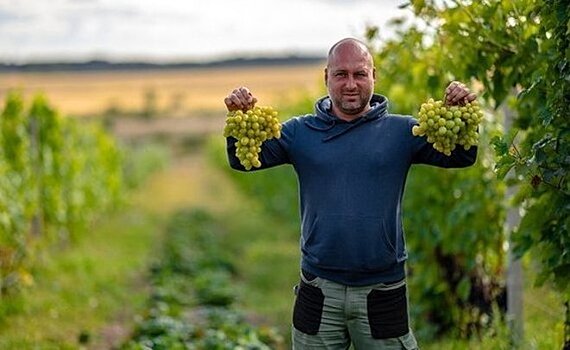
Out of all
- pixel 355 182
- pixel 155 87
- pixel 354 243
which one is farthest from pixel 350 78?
pixel 155 87

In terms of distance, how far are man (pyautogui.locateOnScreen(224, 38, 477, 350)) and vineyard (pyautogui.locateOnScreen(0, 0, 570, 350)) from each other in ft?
0.50

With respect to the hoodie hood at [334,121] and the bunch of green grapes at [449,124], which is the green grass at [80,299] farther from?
the bunch of green grapes at [449,124]

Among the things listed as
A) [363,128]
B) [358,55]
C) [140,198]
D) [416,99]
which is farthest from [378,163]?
[140,198]

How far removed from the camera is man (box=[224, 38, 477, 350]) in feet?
12.8

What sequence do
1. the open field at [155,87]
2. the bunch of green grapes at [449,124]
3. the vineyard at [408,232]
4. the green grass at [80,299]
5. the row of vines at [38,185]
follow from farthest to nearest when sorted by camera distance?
1. the open field at [155,87]
2. the row of vines at [38,185]
3. the green grass at [80,299]
4. the vineyard at [408,232]
5. the bunch of green grapes at [449,124]

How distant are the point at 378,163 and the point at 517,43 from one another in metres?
1.63

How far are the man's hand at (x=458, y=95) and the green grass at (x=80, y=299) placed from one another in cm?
477

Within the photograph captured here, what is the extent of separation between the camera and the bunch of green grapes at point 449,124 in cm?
372

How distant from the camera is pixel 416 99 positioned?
8.06 meters

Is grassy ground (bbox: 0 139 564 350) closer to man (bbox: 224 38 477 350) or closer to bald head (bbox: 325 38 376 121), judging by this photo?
man (bbox: 224 38 477 350)

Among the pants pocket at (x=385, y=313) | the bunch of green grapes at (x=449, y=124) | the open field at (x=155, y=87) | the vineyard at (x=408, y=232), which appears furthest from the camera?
the open field at (x=155, y=87)

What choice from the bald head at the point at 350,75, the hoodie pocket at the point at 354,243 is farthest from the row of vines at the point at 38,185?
the bald head at the point at 350,75

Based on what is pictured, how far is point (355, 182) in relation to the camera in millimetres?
3912

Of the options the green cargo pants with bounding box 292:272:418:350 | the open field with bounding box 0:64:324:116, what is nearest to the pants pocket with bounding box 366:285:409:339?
the green cargo pants with bounding box 292:272:418:350
